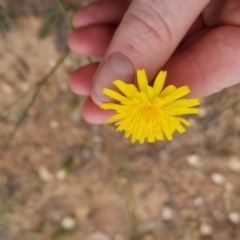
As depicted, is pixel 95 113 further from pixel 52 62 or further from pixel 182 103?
pixel 52 62

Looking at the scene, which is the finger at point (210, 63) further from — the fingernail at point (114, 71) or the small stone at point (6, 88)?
the small stone at point (6, 88)

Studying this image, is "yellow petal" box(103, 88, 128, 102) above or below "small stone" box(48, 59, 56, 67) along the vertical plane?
above

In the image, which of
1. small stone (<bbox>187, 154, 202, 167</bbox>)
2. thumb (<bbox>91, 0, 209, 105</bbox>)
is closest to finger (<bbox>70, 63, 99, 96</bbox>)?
thumb (<bbox>91, 0, 209, 105</bbox>)

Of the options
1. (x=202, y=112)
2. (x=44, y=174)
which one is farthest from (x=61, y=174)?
(x=202, y=112)

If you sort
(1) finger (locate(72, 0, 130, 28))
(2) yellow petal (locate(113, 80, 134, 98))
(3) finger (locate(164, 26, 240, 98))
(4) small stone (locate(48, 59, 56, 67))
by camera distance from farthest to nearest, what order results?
1. (4) small stone (locate(48, 59, 56, 67))
2. (1) finger (locate(72, 0, 130, 28))
3. (3) finger (locate(164, 26, 240, 98))
4. (2) yellow petal (locate(113, 80, 134, 98))

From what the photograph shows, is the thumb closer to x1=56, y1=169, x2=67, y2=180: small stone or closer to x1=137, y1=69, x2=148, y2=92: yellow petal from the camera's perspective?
x1=137, y1=69, x2=148, y2=92: yellow petal

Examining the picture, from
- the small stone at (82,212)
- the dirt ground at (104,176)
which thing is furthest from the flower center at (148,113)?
the small stone at (82,212)

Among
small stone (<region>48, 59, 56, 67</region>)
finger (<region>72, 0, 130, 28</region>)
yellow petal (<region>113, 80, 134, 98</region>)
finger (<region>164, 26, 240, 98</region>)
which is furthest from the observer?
small stone (<region>48, 59, 56, 67</region>)

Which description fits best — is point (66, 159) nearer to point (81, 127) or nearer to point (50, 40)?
point (81, 127)
